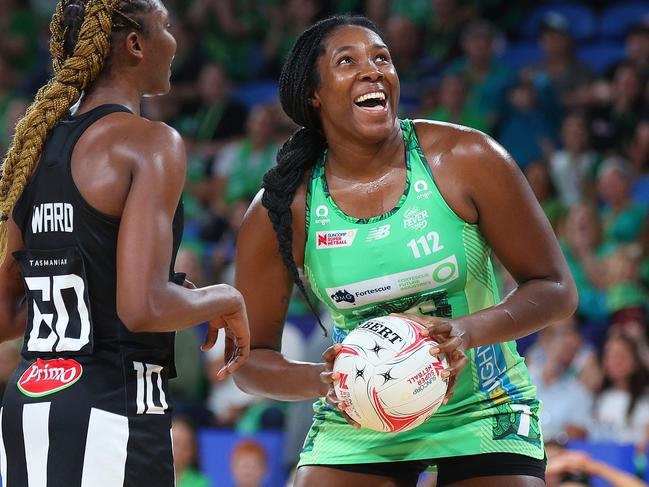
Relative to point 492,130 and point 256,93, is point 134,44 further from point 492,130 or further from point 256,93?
point 256,93

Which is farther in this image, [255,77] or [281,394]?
[255,77]

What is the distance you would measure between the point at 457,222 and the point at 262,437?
11.4 ft

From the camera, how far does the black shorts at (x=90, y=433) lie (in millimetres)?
2621

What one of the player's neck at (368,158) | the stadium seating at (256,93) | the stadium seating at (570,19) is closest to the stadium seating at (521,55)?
the stadium seating at (570,19)

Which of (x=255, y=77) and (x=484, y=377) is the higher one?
(x=255, y=77)

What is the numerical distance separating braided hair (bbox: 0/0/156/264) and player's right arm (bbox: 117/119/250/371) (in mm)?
237

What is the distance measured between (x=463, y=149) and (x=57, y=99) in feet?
3.84

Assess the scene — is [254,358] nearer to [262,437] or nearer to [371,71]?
[371,71]

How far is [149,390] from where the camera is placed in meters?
2.74

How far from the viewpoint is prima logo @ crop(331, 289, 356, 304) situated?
3.22 m

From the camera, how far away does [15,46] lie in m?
11.7

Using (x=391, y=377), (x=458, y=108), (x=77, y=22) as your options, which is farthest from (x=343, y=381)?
(x=458, y=108)

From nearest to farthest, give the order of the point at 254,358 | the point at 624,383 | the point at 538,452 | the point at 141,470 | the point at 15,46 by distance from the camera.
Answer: the point at 141,470, the point at 538,452, the point at 254,358, the point at 624,383, the point at 15,46

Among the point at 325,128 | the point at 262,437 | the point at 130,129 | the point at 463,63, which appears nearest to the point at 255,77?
the point at 463,63
